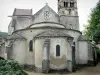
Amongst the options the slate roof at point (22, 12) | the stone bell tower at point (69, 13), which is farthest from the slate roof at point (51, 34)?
the slate roof at point (22, 12)

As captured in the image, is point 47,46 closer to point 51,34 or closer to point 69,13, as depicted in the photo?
point 51,34

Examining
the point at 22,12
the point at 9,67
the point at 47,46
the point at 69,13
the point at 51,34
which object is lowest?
the point at 9,67

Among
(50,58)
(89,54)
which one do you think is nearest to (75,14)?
(89,54)

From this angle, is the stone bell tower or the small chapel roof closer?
the small chapel roof

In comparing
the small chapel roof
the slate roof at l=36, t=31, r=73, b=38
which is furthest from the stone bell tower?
the slate roof at l=36, t=31, r=73, b=38

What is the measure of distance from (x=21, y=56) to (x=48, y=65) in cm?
610

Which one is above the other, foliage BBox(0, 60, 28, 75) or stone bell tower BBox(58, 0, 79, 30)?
stone bell tower BBox(58, 0, 79, 30)

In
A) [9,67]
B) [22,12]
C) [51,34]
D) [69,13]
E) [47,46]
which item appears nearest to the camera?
[9,67]

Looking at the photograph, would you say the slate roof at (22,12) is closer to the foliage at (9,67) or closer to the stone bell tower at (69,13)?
the stone bell tower at (69,13)

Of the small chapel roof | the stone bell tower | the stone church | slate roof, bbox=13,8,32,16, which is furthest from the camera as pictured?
slate roof, bbox=13,8,32,16

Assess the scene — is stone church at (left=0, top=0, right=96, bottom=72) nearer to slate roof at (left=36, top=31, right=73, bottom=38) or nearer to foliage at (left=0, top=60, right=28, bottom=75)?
slate roof at (left=36, top=31, right=73, bottom=38)

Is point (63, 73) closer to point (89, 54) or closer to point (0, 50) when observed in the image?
point (89, 54)

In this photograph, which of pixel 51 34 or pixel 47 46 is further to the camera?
pixel 51 34

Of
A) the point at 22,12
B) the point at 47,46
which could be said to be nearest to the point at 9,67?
the point at 47,46
